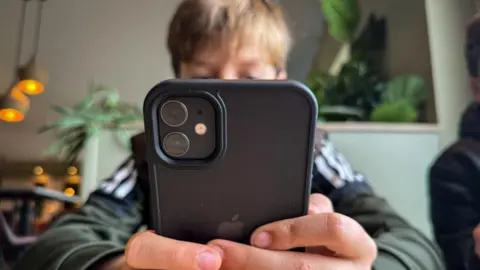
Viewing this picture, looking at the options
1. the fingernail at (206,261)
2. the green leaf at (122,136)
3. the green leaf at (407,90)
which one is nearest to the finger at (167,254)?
the fingernail at (206,261)

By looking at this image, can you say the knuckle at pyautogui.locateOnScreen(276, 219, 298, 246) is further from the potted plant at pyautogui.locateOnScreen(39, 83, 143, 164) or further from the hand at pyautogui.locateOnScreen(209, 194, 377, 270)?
the potted plant at pyautogui.locateOnScreen(39, 83, 143, 164)

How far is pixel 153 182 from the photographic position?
0.18 metres

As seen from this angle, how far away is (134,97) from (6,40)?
277 mm

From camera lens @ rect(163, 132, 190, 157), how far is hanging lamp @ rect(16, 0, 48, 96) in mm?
597

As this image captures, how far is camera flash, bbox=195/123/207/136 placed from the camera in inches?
7.0

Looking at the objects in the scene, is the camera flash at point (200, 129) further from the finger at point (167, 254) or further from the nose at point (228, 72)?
the nose at point (228, 72)

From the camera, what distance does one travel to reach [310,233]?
18 cm

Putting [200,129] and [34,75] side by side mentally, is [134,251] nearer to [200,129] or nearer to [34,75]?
[200,129]

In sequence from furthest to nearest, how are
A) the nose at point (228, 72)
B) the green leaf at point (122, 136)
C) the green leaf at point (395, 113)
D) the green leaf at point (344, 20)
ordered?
the green leaf at point (344, 20), the green leaf at point (395, 113), the green leaf at point (122, 136), the nose at point (228, 72)

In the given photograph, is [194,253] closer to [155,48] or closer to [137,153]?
[137,153]

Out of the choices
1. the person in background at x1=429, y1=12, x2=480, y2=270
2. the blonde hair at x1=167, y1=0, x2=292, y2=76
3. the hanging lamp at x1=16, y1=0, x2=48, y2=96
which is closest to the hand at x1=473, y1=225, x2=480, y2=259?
the person in background at x1=429, y1=12, x2=480, y2=270

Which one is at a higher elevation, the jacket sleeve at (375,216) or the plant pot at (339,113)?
the plant pot at (339,113)

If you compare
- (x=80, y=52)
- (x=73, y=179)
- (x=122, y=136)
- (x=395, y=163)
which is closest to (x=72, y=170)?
(x=73, y=179)

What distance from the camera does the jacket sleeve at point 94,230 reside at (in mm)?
229
